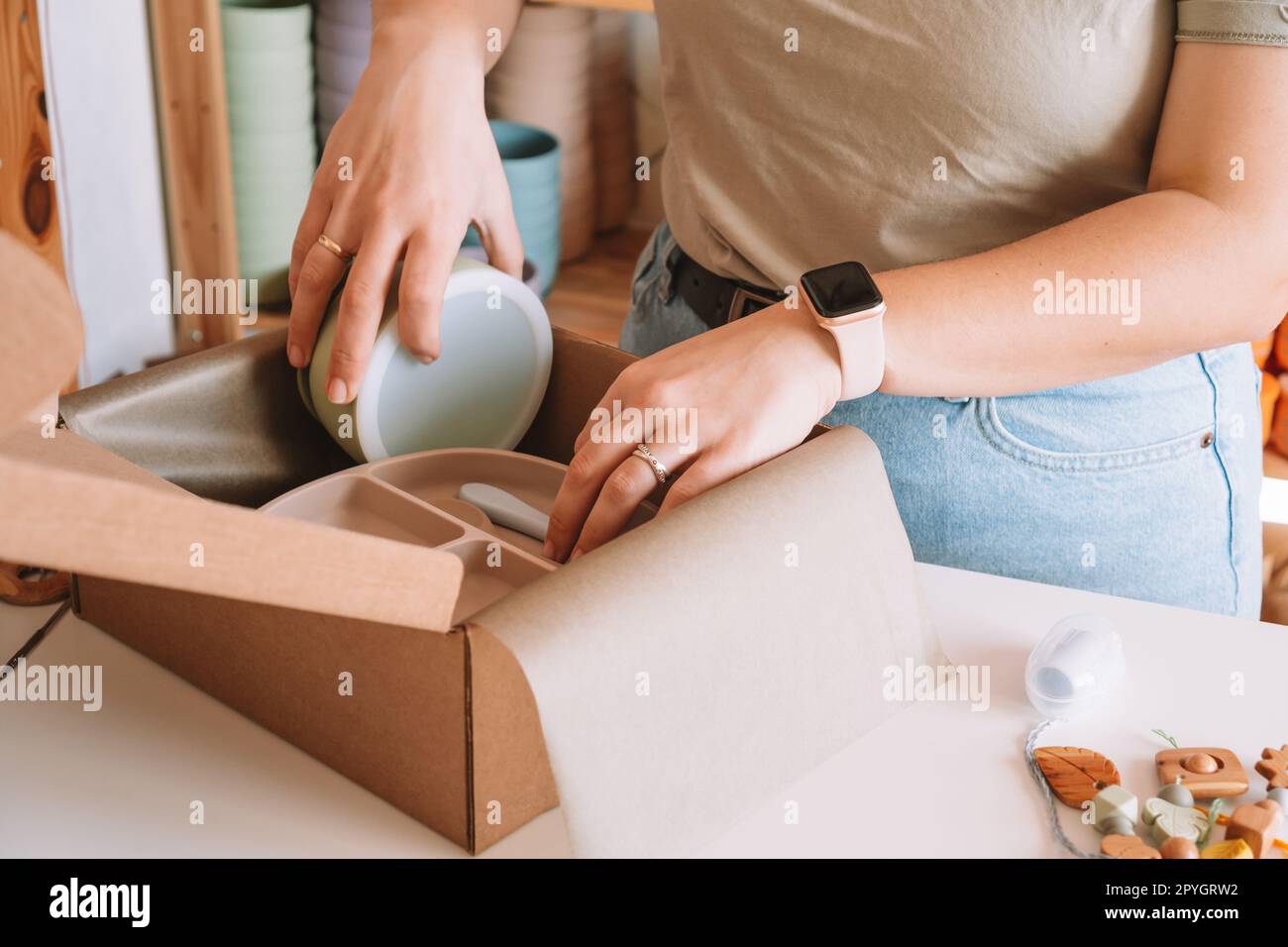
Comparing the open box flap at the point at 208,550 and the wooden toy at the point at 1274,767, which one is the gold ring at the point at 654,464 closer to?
the open box flap at the point at 208,550

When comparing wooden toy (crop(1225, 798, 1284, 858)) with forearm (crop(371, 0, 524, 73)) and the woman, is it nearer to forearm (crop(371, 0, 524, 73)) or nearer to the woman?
the woman

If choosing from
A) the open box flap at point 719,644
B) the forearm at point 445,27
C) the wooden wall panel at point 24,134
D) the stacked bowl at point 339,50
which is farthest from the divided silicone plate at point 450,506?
the stacked bowl at point 339,50

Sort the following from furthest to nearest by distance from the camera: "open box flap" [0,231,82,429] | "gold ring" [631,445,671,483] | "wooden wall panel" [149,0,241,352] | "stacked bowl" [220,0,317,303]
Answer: "stacked bowl" [220,0,317,303] → "wooden wall panel" [149,0,241,352] → "gold ring" [631,445,671,483] → "open box flap" [0,231,82,429]

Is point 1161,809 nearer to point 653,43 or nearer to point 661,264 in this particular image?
point 661,264

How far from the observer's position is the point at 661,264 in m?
1.19

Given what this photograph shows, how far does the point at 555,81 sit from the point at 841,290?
206 centimetres

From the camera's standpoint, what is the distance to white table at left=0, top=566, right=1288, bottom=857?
0.68 meters

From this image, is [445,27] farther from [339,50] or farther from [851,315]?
[339,50]

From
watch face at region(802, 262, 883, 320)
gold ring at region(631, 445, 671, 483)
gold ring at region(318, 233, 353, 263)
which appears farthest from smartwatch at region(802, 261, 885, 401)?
gold ring at region(318, 233, 353, 263)

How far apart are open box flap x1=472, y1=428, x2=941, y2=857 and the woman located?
0.21ft

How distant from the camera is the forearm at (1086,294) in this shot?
85 centimetres

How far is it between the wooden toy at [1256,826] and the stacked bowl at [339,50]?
7.11 ft

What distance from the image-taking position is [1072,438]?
1009 millimetres
